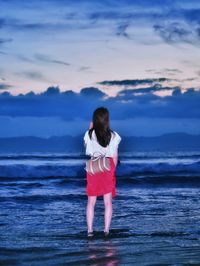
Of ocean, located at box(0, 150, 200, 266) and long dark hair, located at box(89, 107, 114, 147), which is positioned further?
long dark hair, located at box(89, 107, 114, 147)

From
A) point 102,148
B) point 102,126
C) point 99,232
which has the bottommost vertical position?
point 99,232

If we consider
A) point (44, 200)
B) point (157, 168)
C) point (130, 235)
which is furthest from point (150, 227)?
point (157, 168)

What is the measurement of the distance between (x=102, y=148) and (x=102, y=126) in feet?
0.99

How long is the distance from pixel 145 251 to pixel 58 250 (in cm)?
96

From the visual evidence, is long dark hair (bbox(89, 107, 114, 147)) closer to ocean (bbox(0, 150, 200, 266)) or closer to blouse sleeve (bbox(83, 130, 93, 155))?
blouse sleeve (bbox(83, 130, 93, 155))

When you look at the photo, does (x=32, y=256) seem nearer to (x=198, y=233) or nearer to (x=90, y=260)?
(x=90, y=260)

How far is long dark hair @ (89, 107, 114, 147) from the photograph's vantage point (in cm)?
681

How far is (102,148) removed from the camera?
→ 6.98 meters

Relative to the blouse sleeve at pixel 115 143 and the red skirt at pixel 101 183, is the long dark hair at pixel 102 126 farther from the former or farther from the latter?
the red skirt at pixel 101 183

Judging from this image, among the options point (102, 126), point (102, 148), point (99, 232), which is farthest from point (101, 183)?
point (99, 232)

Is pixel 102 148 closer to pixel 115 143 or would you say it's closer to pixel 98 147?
pixel 98 147

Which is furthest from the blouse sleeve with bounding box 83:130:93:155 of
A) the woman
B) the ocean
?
the ocean

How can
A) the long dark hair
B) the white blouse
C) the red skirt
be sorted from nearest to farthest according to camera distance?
the long dark hair < the white blouse < the red skirt

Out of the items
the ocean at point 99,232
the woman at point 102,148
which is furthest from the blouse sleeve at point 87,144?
the ocean at point 99,232
